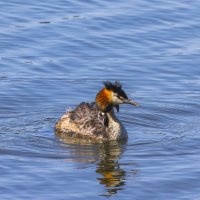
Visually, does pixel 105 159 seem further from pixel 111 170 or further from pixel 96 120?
pixel 96 120

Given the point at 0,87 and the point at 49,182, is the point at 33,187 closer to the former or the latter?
the point at 49,182

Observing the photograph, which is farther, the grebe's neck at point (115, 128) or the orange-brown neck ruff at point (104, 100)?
the orange-brown neck ruff at point (104, 100)

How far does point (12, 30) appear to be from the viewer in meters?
22.5

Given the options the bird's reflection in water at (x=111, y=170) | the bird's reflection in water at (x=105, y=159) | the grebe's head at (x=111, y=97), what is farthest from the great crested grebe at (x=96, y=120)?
the bird's reflection in water at (x=111, y=170)

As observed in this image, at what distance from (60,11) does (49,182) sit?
10977 millimetres

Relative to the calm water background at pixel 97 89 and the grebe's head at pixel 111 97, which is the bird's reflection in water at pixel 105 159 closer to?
the calm water background at pixel 97 89

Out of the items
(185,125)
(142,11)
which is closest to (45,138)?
(185,125)

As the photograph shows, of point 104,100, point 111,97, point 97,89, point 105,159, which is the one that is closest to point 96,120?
point 104,100

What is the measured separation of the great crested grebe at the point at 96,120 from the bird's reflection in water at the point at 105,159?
0.95 feet

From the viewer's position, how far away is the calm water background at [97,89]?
14000 mm

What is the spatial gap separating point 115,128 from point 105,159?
138 cm

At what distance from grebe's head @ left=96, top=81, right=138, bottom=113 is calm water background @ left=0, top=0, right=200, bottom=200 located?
0.68 meters

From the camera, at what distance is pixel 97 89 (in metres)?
19.3

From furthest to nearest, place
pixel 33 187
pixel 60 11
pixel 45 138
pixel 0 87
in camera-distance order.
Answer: pixel 60 11 < pixel 0 87 < pixel 45 138 < pixel 33 187
